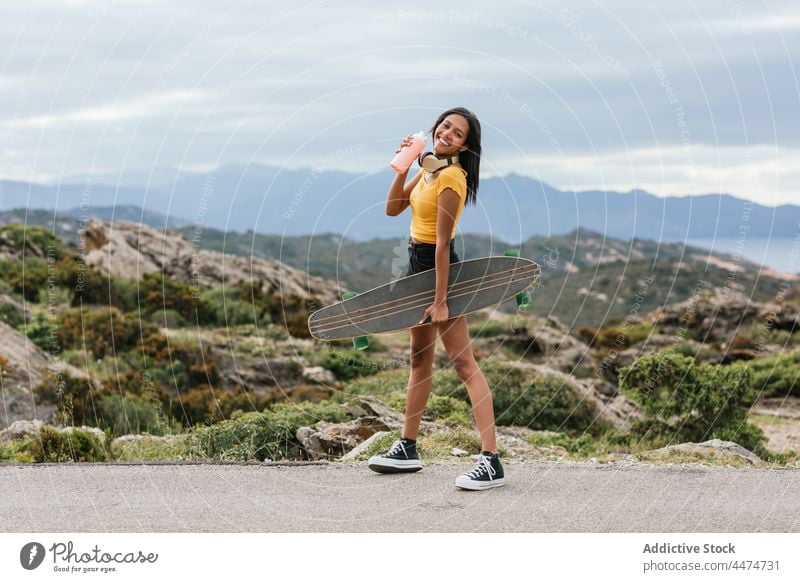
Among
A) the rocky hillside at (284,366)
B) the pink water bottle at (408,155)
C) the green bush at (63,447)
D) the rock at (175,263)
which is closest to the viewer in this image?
the pink water bottle at (408,155)

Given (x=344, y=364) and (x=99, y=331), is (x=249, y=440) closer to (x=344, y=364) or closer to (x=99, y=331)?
(x=344, y=364)

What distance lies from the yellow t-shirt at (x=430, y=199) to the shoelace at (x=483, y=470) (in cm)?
149

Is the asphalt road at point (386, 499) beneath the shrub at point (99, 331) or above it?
above

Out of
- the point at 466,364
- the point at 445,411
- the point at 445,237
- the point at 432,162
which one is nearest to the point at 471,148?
the point at 432,162

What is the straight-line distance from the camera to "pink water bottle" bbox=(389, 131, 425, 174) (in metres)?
6.58

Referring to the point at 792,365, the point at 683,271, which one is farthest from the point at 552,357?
the point at 683,271

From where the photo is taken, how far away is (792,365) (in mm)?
19547

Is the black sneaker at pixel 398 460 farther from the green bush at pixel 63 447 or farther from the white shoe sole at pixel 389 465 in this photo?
the green bush at pixel 63 447

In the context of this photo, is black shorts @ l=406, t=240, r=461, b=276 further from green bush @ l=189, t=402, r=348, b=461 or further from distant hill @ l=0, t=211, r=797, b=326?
distant hill @ l=0, t=211, r=797, b=326

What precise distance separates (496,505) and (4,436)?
584 centimetres

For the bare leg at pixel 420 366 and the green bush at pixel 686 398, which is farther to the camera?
the green bush at pixel 686 398

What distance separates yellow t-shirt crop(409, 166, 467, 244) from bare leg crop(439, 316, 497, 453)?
1.99ft

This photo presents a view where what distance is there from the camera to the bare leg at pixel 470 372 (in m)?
6.67

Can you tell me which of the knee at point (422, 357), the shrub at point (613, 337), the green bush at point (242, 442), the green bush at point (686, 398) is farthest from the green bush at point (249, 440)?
the shrub at point (613, 337)
